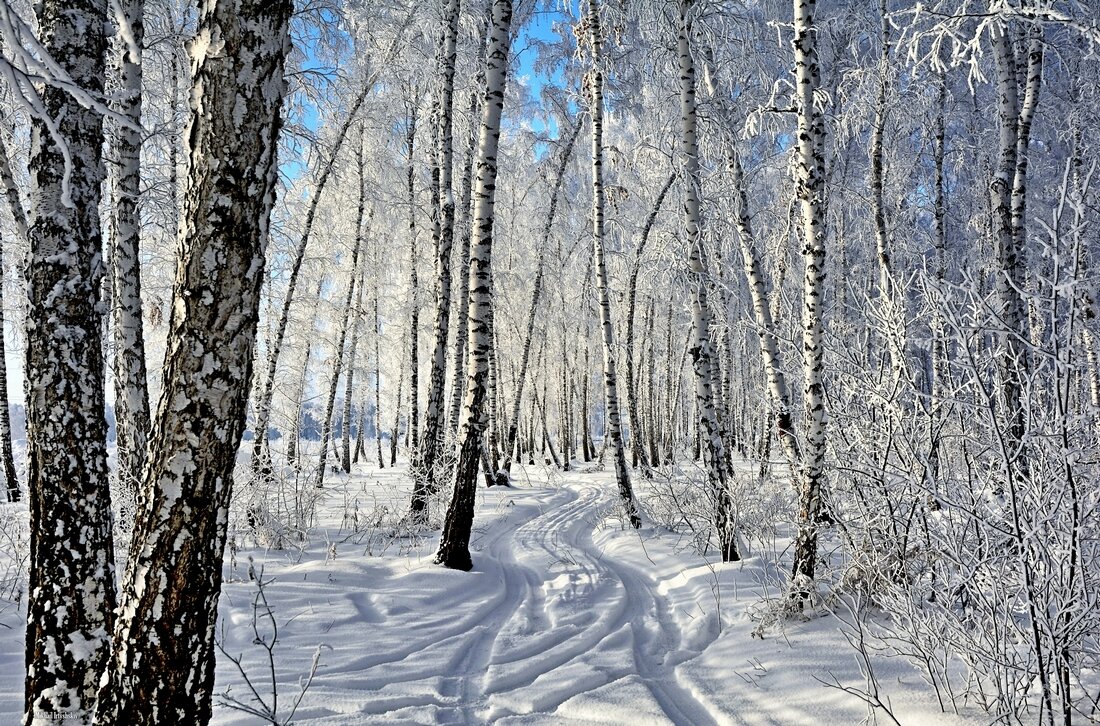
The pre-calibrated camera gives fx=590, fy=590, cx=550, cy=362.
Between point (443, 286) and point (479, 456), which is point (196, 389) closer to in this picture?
point (479, 456)

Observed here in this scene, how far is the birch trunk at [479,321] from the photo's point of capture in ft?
19.7

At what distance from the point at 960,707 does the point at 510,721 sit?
2.27 m

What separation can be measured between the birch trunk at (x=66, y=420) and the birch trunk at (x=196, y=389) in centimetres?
94

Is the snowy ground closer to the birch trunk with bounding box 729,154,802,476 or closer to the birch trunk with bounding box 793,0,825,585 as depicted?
the birch trunk with bounding box 793,0,825,585

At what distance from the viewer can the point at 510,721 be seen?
324 cm

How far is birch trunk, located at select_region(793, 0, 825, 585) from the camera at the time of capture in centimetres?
439

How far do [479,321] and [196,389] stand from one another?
3996 millimetres

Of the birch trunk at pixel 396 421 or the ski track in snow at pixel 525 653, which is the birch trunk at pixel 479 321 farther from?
the birch trunk at pixel 396 421

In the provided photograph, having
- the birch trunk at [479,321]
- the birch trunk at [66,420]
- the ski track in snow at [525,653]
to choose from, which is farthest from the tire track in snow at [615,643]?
the birch trunk at [66,420]

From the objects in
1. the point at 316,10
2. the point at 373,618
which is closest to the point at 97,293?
the point at 373,618

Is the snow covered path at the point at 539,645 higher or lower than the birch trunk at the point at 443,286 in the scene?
lower

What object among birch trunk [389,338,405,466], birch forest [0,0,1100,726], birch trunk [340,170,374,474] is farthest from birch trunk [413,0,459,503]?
birch trunk [389,338,405,466]

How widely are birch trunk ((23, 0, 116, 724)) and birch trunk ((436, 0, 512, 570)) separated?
10.9 ft

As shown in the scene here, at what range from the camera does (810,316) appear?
4.53 m
